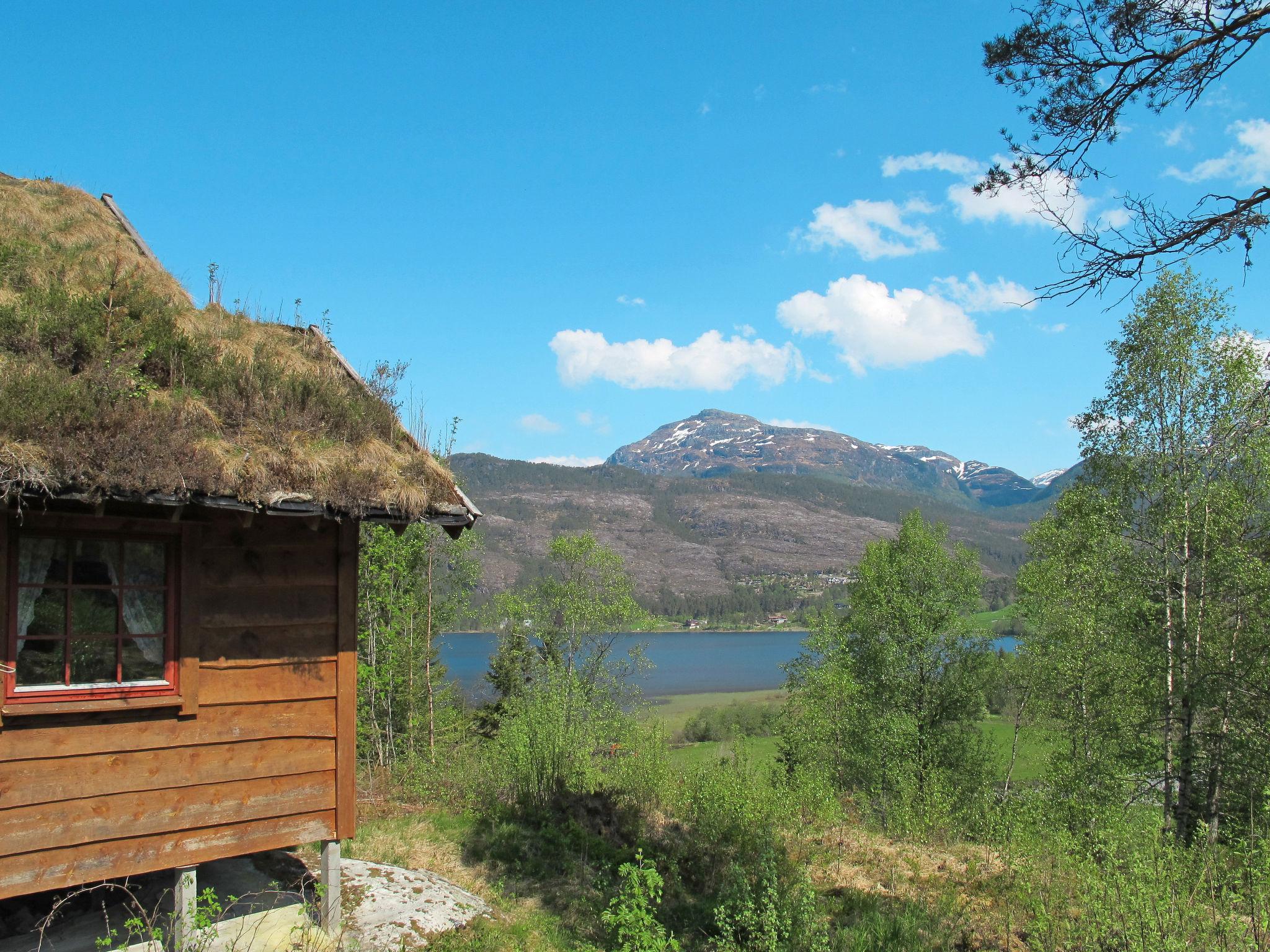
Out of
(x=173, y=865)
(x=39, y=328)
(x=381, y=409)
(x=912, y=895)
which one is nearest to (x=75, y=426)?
(x=39, y=328)

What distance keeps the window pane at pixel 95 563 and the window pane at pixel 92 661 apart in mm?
421

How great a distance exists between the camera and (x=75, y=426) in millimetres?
5199

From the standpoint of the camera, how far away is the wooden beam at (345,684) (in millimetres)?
6590

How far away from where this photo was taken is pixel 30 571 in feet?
17.9

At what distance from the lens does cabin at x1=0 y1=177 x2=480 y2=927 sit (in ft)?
17.3

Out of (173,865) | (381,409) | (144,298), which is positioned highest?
(144,298)

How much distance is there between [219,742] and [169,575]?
52.9 inches

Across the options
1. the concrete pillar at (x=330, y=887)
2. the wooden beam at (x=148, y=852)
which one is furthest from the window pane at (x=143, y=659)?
the concrete pillar at (x=330, y=887)

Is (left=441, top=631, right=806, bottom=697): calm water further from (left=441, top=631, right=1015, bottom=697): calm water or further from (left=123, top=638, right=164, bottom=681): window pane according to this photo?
(left=123, top=638, right=164, bottom=681): window pane

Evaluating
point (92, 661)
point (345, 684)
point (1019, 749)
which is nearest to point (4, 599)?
point (92, 661)

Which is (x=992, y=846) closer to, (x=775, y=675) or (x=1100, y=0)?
(x=1100, y=0)

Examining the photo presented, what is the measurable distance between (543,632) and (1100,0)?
2138 centimetres

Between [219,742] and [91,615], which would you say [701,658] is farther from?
[91,615]

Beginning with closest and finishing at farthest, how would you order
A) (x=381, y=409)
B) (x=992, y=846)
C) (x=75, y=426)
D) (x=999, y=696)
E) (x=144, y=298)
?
(x=75, y=426) < (x=144, y=298) < (x=381, y=409) < (x=992, y=846) < (x=999, y=696)
